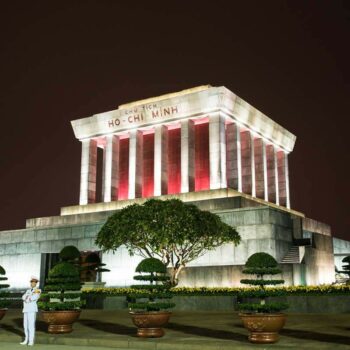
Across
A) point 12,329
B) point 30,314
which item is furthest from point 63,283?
point 30,314

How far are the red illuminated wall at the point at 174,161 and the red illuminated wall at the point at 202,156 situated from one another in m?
2.01

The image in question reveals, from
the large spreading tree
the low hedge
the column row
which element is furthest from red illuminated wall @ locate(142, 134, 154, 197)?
the low hedge

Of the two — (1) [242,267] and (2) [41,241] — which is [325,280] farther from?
(2) [41,241]

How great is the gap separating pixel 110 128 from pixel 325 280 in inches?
1122

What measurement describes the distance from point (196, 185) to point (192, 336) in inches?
1443

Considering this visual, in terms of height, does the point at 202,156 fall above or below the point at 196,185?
above

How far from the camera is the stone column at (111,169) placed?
54.1m

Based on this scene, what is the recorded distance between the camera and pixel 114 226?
31375 millimetres

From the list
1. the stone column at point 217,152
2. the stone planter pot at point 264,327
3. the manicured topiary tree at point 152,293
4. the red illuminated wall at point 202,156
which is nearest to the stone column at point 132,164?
the red illuminated wall at point 202,156

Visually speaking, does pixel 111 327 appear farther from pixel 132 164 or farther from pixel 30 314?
pixel 132 164

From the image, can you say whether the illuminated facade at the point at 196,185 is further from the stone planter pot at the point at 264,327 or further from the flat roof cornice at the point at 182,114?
the stone planter pot at the point at 264,327

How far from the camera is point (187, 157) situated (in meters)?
48.4

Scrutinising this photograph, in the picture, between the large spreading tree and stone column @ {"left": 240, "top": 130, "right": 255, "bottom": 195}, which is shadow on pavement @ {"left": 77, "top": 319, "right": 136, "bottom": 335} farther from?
stone column @ {"left": 240, "top": 130, "right": 255, "bottom": 195}

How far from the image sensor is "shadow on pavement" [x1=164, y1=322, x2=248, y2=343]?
15.1 metres
